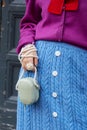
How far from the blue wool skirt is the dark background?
1.16m

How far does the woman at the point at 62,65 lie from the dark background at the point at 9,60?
112 cm

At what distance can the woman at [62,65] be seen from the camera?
69.2 inches

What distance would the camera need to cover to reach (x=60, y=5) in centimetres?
180

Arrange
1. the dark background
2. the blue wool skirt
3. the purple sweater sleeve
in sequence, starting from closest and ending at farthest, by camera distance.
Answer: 1. the blue wool skirt
2. the purple sweater sleeve
3. the dark background

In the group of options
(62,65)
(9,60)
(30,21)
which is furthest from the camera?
(9,60)

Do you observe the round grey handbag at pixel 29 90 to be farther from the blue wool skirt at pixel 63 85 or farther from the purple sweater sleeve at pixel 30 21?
the purple sweater sleeve at pixel 30 21

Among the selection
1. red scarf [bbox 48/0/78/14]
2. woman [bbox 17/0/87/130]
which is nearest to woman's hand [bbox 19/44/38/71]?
woman [bbox 17/0/87/130]

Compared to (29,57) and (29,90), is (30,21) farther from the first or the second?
(29,90)

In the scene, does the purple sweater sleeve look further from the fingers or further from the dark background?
the dark background

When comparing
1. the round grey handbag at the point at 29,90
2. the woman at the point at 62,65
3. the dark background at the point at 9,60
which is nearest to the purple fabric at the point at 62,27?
the woman at the point at 62,65

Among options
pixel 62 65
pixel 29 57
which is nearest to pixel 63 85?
pixel 62 65

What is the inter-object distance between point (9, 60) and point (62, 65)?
1289 mm

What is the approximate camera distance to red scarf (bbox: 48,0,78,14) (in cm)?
176

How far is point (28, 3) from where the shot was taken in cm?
199
